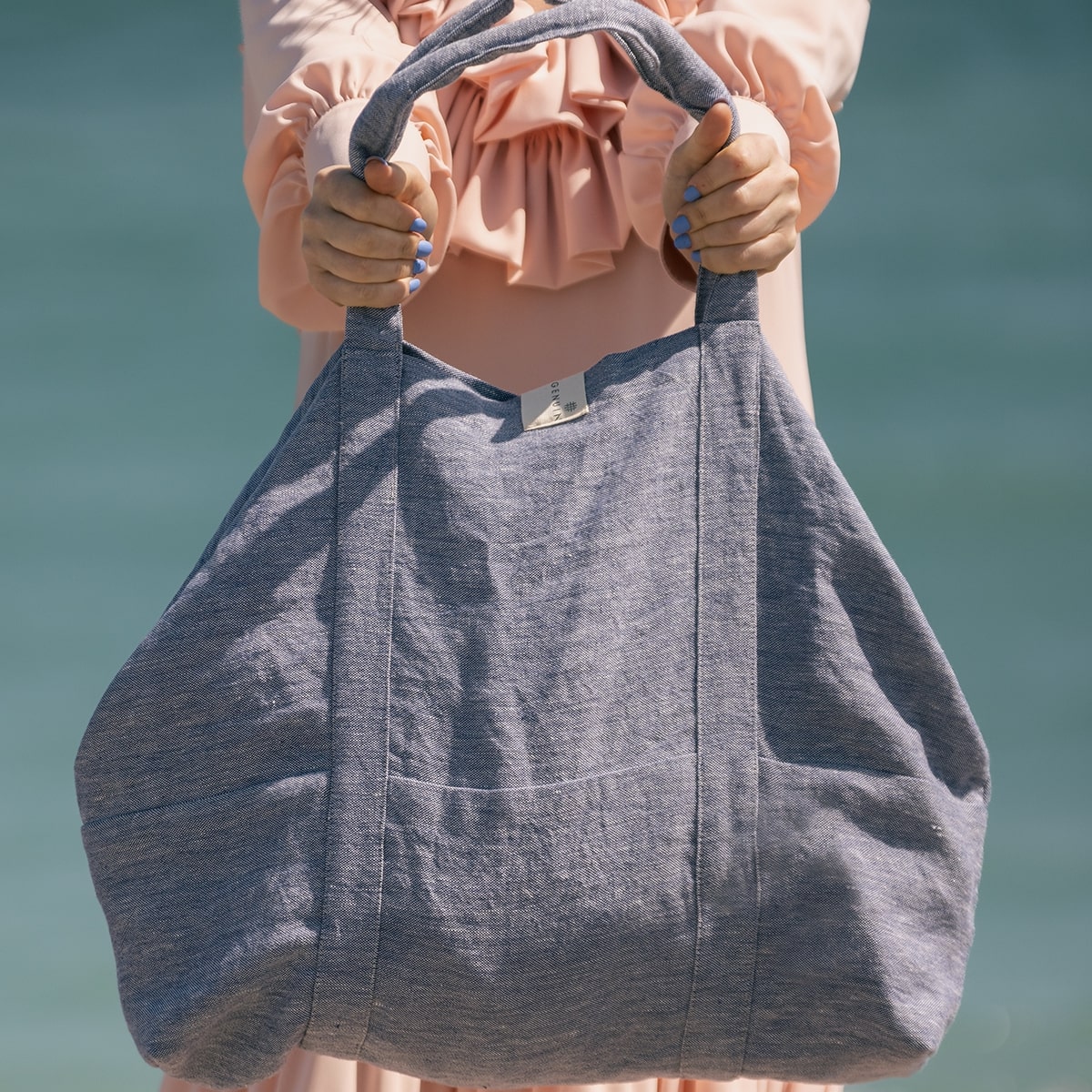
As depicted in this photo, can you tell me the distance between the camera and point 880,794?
779 millimetres

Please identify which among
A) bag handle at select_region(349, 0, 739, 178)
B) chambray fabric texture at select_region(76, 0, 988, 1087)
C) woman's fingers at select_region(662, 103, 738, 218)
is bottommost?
chambray fabric texture at select_region(76, 0, 988, 1087)

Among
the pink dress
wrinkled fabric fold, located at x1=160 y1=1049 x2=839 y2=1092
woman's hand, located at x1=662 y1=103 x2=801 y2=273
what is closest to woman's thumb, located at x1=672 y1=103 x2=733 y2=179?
woman's hand, located at x1=662 y1=103 x2=801 y2=273

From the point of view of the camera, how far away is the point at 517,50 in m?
0.79

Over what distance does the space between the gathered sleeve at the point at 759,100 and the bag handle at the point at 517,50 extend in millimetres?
69

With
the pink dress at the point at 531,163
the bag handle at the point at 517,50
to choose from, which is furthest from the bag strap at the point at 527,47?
the pink dress at the point at 531,163

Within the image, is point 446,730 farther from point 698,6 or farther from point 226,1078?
point 698,6

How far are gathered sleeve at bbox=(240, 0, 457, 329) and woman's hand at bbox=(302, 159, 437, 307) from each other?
57 mm

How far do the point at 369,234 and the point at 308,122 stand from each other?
0.17 meters

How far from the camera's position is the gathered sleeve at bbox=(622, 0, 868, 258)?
904 millimetres

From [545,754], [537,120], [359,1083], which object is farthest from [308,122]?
[359,1083]

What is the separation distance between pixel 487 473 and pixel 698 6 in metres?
0.40

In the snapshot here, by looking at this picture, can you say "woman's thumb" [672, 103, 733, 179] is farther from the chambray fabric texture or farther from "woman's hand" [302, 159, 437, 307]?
"woman's hand" [302, 159, 437, 307]

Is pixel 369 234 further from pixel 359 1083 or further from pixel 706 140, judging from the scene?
pixel 359 1083

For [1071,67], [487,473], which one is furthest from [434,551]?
[1071,67]
